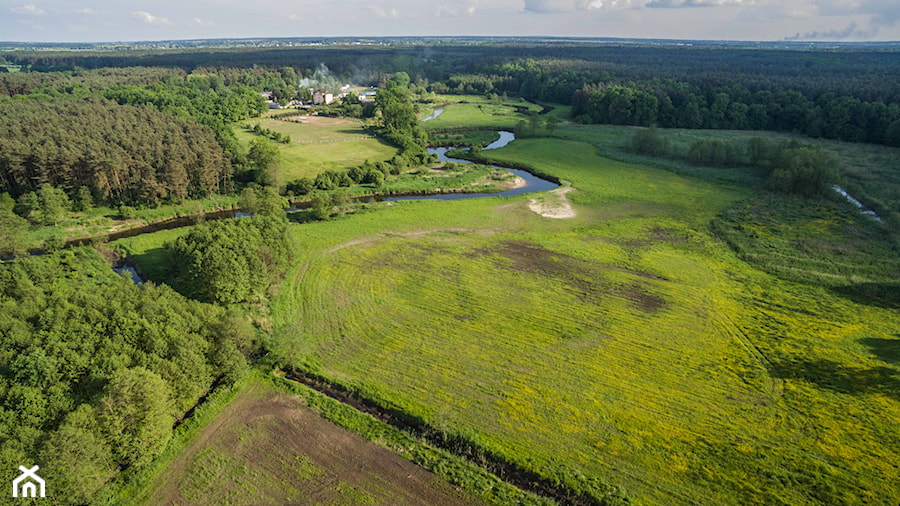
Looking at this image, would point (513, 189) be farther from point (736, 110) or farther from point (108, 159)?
point (736, 110)

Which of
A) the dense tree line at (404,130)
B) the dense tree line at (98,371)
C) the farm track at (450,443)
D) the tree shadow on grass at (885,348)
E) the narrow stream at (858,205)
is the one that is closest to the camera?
the dense tree line at (98,371)

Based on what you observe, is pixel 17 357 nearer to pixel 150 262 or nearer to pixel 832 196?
pixel 150 262

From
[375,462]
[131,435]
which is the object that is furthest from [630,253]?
[131,435]

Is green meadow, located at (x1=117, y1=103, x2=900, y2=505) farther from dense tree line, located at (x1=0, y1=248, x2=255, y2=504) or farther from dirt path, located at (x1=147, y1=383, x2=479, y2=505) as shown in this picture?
dense tree line, located at (x1=0, y1=248, x2=255, y2=504)

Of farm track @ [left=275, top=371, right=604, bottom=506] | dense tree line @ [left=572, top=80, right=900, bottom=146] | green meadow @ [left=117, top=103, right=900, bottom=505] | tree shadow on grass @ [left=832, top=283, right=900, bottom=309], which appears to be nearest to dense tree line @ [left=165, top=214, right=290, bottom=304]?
green meadow @ [left=117, top=103, right=900, bottom=505]

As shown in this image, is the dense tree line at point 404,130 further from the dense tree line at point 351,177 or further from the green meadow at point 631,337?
the green meadow at point 631,337

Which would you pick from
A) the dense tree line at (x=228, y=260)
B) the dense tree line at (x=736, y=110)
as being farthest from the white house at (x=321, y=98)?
the dense tree line at (x=228, y=260)

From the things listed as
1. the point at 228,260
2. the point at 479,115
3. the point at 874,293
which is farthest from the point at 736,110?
the point at 228,260
